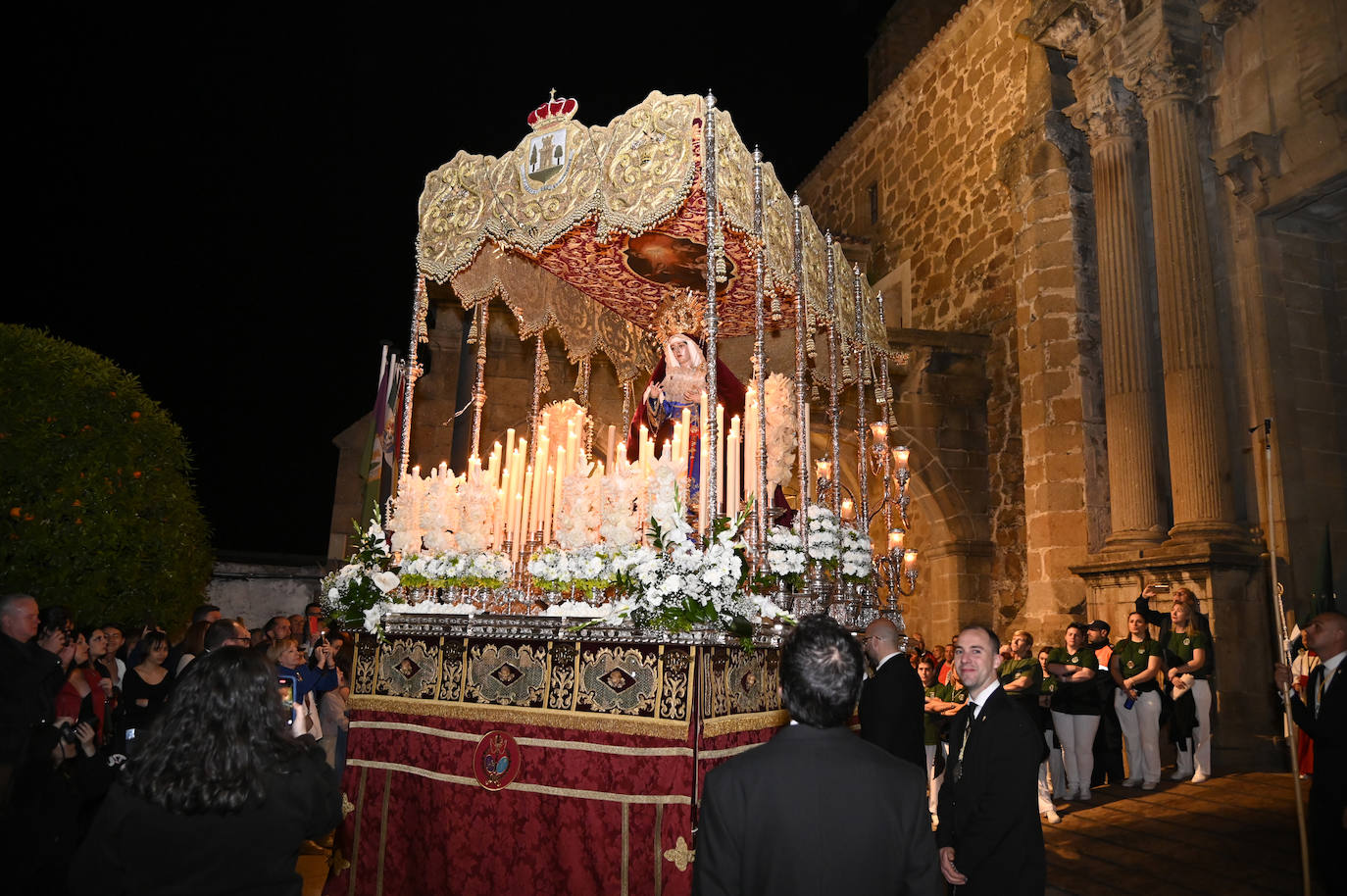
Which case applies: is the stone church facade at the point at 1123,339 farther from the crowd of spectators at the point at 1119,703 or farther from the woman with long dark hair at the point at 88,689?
the woman with long dark hair at the point at 88,689

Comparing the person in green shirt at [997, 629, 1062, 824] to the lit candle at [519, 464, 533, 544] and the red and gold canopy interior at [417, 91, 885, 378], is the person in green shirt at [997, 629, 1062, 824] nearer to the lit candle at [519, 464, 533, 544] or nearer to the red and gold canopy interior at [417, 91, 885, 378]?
the red and gold canopy interior at [417, 91, 885, 378]

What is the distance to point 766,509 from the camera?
5.58 metres

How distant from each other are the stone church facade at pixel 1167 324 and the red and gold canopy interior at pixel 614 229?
4.92 metres

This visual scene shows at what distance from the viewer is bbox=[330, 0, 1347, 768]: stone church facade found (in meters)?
9.78

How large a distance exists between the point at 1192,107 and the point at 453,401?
35.0 ft

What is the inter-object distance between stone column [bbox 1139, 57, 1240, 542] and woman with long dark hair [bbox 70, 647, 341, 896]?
383 inches

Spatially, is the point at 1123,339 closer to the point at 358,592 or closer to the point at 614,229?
the point at 614,229

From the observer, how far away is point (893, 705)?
5.34 metres

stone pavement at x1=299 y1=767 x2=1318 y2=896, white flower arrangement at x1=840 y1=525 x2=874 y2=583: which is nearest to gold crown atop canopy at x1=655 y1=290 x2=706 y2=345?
white flower arrangement at x1=840 y1=525 x2=874 y2=583

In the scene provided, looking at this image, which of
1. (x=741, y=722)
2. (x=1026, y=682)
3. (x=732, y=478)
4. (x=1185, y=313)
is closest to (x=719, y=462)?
(x=732, y=478)

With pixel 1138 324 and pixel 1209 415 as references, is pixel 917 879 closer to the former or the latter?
pixel 1209 415

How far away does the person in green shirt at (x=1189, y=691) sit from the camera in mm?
8547

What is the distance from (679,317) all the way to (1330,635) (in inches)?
183

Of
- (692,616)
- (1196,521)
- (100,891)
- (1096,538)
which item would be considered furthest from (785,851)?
(1096,538)
